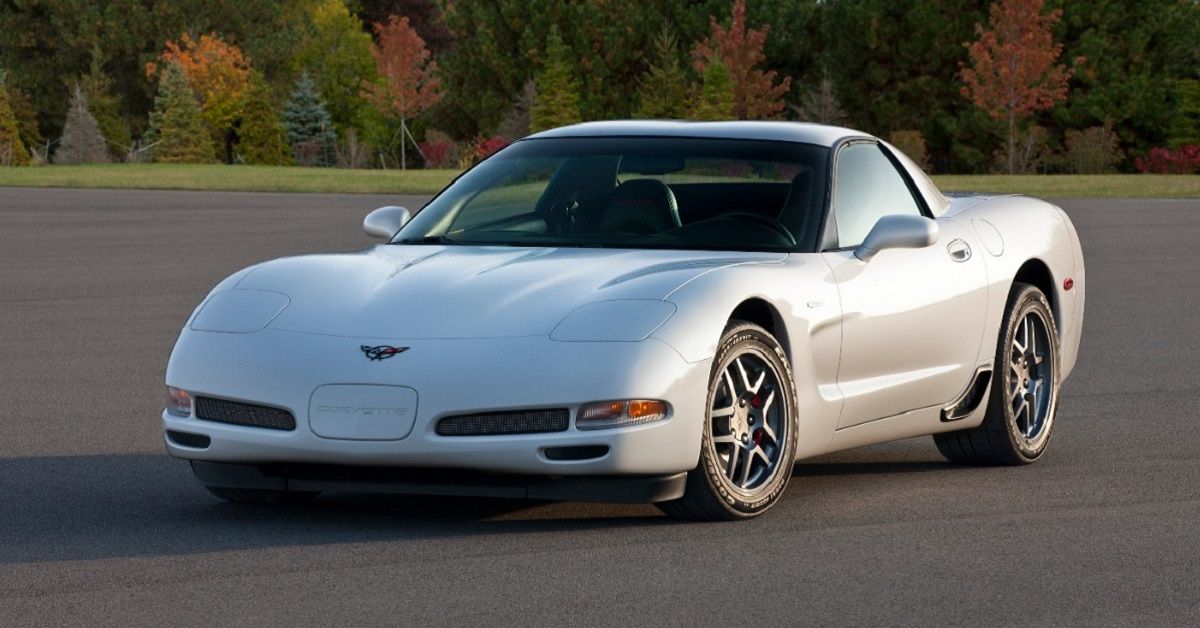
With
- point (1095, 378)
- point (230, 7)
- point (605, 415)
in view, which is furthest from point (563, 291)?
point (230, 7)

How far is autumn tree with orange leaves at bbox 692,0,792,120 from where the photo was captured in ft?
230

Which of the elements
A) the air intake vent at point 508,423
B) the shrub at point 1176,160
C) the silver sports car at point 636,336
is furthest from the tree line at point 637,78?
the air intake vent at point 508,423

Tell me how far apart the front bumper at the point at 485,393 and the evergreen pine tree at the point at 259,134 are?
7154 centimetres

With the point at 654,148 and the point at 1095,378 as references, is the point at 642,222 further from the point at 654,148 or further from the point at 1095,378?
the point at 1095,378

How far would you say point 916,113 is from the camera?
71125mm

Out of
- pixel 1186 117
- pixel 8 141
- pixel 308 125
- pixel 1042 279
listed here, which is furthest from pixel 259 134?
pixel 1042 279

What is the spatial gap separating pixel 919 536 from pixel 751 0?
69.8 meters

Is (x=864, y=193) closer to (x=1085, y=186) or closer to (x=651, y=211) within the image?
(x=651, y=211)

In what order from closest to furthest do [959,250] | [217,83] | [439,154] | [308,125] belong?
[959,250] < [439,154] < [217,83] < [308,125]

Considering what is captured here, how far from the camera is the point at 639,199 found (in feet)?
26.7

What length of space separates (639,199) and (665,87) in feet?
212

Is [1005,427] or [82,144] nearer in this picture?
[1005,427]

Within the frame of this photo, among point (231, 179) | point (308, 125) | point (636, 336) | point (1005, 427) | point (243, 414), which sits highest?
point (636, 336)

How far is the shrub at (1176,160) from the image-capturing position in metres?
64.1
